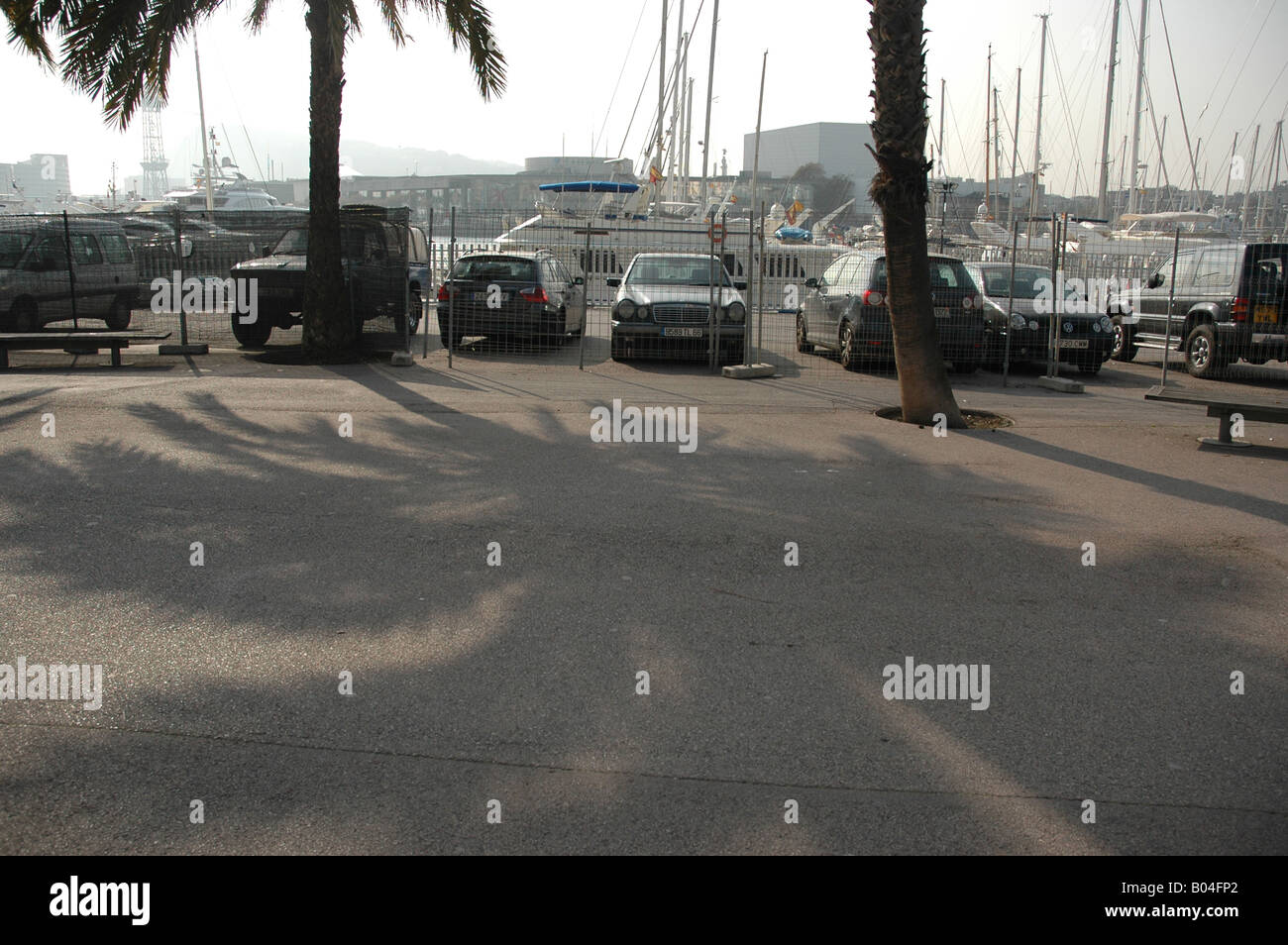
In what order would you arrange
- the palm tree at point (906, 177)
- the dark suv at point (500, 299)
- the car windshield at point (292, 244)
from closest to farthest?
the palm tree at point (906, 177), the dark suv at point (500, 299), the car windshield at point (292, 244)

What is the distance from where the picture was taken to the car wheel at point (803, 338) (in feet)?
59.9

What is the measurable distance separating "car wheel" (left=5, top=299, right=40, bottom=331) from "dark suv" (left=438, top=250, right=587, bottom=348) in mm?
6835

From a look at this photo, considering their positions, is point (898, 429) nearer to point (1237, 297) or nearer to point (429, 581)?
point (429, 581)

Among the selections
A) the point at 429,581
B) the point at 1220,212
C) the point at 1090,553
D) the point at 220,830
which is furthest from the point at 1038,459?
the point at 1220,212

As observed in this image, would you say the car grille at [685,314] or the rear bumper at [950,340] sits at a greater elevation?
the car grille at [685,314]

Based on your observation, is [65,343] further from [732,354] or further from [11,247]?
[732,354]

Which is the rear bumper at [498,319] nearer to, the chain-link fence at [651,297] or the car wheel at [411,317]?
the chain-link fence at [651,297]

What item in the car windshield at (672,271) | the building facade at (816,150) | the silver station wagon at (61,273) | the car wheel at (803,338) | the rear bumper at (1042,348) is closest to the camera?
the rear bumper at (1042,348)

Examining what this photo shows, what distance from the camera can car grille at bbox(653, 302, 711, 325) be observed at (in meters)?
16.0

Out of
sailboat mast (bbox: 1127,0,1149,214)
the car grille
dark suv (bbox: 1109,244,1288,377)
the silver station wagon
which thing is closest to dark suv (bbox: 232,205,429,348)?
the silver station wagon

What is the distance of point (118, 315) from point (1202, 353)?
18.6 meters

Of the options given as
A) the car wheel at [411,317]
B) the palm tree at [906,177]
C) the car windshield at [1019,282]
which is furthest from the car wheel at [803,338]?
the palm tree at [906,177]

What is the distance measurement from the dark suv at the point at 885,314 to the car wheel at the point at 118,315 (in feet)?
42.1

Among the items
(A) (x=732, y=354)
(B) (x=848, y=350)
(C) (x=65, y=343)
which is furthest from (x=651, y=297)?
(C) (x=65, y=343)
